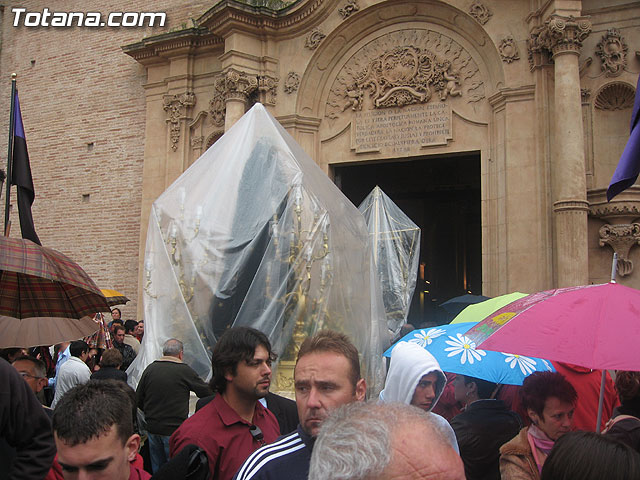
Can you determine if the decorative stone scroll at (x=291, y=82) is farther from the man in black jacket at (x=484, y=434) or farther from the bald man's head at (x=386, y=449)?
the bald man's head at (x=386, y=449)

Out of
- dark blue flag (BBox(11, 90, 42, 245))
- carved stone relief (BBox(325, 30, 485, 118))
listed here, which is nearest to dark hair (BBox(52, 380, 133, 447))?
dark blue flag (BBox(11, 90, 42, 245))

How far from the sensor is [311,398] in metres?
2.46

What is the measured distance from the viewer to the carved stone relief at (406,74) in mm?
12898

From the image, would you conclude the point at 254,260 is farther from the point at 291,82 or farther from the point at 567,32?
the point at 291,82

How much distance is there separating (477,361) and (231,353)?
2064 mm

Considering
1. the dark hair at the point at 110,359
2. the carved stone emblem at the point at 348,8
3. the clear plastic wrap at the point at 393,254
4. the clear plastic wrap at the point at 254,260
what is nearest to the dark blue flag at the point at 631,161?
the clear plastic wrap at the point at 254,260

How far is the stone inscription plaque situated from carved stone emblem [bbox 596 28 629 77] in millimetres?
2954

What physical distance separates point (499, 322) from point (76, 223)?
51.1 ft

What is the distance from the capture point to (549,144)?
37.6 ft

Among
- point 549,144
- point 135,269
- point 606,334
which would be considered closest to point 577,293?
point 606,334

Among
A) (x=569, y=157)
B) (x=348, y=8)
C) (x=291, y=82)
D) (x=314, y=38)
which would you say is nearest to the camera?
(x=569, y=157)

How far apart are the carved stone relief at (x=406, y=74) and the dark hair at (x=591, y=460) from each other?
11287mm

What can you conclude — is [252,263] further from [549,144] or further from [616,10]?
[616,10]

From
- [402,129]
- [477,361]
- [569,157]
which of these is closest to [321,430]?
[477,361]
